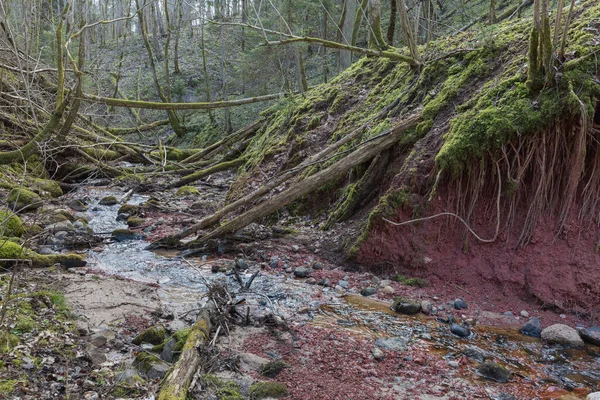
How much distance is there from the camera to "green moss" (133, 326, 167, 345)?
4.12 metres

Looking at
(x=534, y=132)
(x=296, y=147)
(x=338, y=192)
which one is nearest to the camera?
(x=534, y=132)

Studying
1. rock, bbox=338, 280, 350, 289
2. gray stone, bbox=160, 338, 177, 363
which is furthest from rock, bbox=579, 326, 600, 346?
gray stone, bbox=160, 338, 177, 363

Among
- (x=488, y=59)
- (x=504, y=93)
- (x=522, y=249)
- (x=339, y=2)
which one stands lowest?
(x=522, y=249)

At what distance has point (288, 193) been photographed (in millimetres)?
7320

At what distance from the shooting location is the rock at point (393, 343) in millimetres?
4406

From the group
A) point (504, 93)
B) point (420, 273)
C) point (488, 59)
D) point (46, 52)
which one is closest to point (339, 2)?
point (46, 52)

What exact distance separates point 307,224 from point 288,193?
1002mm

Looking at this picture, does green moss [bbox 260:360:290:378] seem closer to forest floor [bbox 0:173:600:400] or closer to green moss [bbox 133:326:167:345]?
forest floor [bbox 0:173:600:400]

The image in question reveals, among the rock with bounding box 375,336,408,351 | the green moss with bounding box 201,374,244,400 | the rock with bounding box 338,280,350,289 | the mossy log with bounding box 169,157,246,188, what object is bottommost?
the rock with bounding box 375,336,408,351

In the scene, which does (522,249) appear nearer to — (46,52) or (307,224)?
(307,224)

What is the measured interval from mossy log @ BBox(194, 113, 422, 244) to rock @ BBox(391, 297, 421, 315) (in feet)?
8.59

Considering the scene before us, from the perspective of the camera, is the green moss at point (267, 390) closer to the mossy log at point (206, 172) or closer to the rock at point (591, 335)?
the rock at point (591, 335)

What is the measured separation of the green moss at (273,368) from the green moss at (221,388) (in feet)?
1.09

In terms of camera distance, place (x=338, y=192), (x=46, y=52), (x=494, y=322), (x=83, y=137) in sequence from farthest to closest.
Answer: (x=46, y=52)
(x=83, y=137)
(x=338, y=192)
(x=494, y=322)
